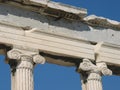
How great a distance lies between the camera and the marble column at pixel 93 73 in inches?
940

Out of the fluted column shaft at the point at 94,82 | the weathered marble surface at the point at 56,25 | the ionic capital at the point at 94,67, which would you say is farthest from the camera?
the ionic capital at the point at 94,67

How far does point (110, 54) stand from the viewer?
81.6 ft

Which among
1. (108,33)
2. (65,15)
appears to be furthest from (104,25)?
(65,15)

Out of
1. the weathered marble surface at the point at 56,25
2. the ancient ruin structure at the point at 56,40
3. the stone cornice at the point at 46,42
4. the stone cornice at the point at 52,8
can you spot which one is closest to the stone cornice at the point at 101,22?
the ancient ruin structure at the point at 56,40

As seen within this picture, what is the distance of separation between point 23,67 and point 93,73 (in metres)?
3.34

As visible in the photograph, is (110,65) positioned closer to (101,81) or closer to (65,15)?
(101,81)

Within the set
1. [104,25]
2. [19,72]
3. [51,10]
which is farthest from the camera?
[104,25]

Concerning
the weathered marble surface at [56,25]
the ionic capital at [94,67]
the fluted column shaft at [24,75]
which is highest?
the weathered marble surface at [56,25]

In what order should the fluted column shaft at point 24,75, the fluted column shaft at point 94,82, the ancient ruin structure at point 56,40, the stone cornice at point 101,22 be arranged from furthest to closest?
the stone cornice at point 101,22
the fluted column shaft at point 94,82
the ancient ruin structure at point 56,40
the fluted column shaft at point 24,75

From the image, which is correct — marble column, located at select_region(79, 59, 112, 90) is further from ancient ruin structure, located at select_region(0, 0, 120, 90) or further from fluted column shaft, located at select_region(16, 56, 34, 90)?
fluted column shaft, located at select_region(16, 56, 34, 90)

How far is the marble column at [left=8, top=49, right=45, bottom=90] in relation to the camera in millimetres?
22094

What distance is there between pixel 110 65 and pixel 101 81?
0.98 metres

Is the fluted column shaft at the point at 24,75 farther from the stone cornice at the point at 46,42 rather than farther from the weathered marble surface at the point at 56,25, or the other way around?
the weathered marble surface at the point at 56,25

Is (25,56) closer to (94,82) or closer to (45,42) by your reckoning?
(45,42)
